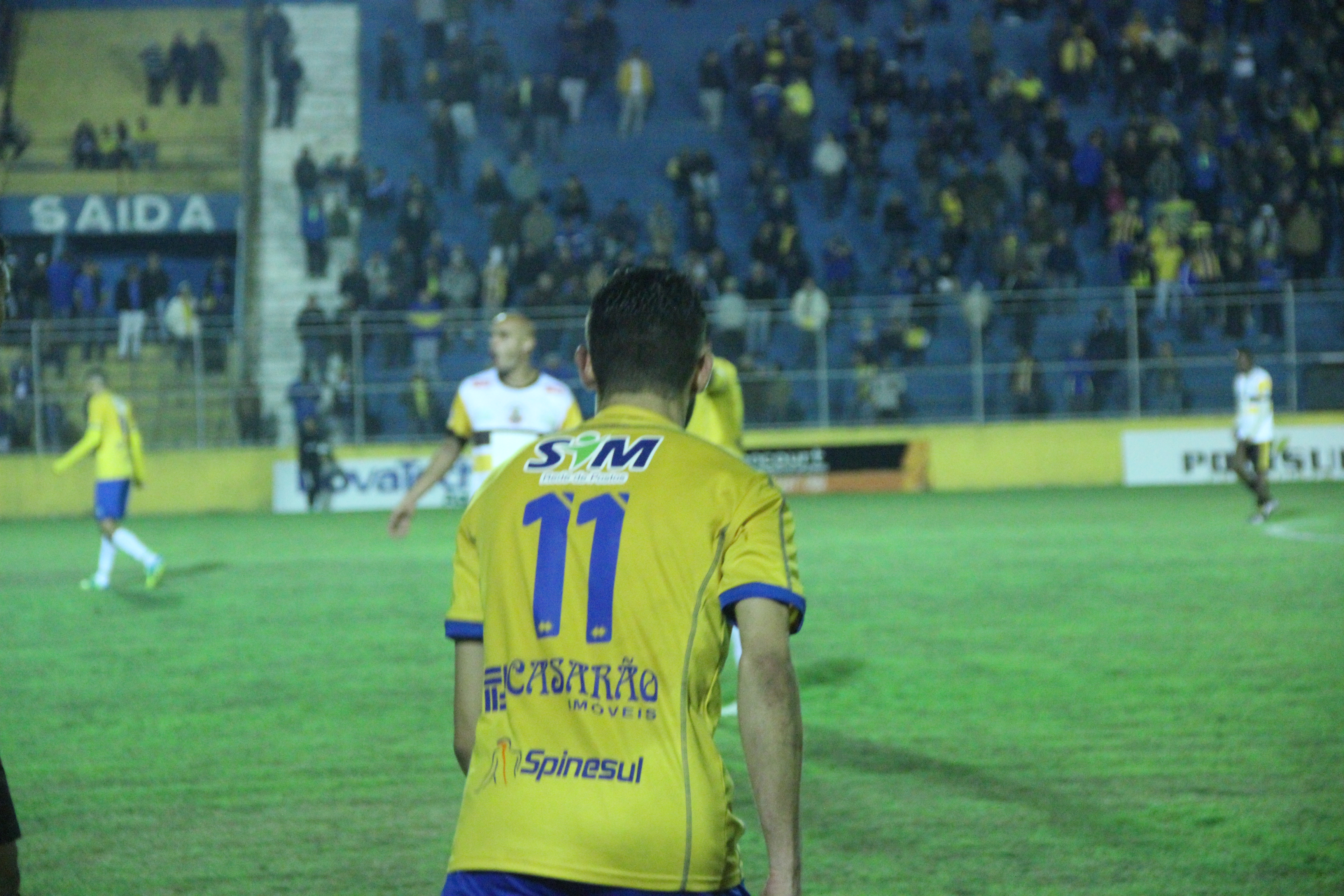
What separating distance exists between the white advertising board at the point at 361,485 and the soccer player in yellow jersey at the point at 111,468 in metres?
10.5

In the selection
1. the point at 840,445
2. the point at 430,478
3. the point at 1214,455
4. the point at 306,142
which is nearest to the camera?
the point at 430,478

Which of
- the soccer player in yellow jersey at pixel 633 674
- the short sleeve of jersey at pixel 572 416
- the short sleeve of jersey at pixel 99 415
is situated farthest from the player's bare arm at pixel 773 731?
the short sleeve of jersey at pixel 99 415

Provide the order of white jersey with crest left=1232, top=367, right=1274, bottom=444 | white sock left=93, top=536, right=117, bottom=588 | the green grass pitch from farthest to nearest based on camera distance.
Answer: white jersey with crest left=1232, top=367, right=1274, bottom=444, white sock left=93, top=536, right=117, bottom=588, the green grass pitch

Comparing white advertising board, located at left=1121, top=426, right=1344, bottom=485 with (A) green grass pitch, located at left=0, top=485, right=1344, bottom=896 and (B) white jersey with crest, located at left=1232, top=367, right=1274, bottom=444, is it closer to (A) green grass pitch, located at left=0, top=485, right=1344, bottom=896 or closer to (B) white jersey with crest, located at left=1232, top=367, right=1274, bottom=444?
(B) white jersey with crest, located at left=1232, top=367, right=1274, bottom=444

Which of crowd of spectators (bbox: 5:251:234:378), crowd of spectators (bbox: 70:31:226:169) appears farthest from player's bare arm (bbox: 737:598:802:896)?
crowd of spectators (bbox: 70:31:226:169)

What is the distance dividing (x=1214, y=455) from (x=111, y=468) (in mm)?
18642

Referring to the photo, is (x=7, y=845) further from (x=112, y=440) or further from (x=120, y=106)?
(x=120, y=106)

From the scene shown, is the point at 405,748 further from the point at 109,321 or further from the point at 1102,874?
the point at 109,321

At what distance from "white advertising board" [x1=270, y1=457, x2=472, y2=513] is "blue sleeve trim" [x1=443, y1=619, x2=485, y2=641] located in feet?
76.7

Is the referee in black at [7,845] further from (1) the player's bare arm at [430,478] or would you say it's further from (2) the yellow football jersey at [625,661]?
(1) the player's bare arm at [430,478]

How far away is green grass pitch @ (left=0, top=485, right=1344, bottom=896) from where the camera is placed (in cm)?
533

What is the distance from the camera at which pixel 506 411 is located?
29.7ft

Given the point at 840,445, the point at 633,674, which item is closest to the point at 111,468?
the point at 633,674

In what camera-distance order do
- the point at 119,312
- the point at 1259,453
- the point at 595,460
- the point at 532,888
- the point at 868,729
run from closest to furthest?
the point at 532,888, the point at 595,460, the point at 868,729, the point at 1259,453, the point at 119,312
